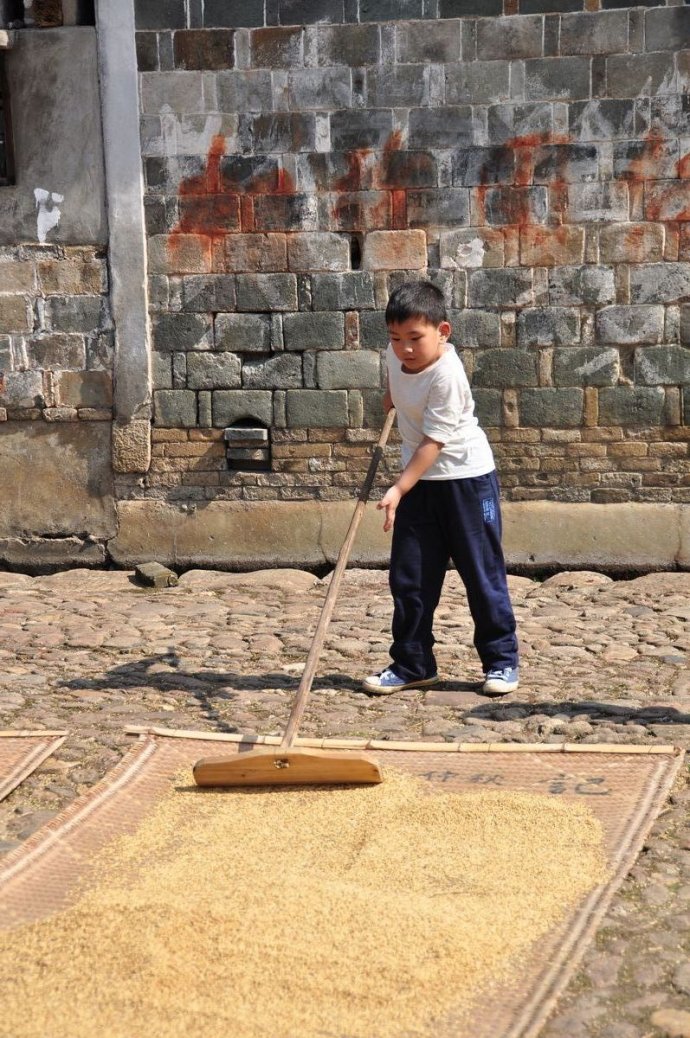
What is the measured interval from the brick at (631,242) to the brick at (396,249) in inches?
42.2

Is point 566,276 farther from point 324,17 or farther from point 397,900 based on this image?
point 397,900

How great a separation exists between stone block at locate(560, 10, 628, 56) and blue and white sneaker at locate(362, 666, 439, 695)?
404 centimetres

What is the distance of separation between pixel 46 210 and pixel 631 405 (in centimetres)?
377

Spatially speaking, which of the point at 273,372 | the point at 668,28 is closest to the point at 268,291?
the point at 273,372

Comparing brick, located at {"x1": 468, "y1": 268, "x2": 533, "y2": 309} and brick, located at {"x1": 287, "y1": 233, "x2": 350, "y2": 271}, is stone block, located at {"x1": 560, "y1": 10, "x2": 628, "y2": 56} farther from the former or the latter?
brick, located at {"x1": 287, "y1": 233, "x2": 350, "y2": 271}

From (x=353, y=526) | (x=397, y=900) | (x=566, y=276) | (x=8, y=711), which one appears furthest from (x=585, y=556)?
(x=397, y=900)

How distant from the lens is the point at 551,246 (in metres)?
7.70

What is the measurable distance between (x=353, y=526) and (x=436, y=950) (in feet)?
7.00

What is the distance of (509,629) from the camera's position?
535 cm

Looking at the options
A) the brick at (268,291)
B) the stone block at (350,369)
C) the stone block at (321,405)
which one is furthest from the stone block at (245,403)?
the brick at (268,291)

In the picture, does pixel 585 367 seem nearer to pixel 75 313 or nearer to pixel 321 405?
pixel 321 405

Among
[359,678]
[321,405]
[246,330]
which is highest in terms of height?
[246,330]

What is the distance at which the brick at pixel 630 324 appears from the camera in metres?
7.72

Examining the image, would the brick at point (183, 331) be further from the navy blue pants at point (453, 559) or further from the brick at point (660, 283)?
the navy blue pants at point (453, 559)
